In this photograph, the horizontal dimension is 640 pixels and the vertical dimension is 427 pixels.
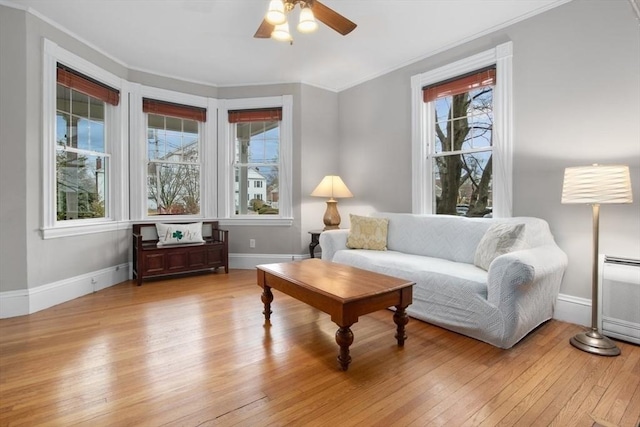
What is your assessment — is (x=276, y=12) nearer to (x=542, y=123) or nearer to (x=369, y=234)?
(x=369, y=234)

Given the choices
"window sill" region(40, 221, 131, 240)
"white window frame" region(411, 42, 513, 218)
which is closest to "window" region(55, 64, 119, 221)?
"window sill" region(40, 221, 131, 240)

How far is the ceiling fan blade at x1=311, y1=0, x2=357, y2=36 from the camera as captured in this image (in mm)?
2251

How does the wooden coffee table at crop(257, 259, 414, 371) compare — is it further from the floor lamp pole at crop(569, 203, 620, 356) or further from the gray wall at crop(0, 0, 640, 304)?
the gray wall at crop(0, 0, 640, 304)

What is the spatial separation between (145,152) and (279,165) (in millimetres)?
1775

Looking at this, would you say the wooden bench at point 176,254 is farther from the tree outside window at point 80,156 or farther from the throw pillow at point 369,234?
the throw pillow at point 369,234

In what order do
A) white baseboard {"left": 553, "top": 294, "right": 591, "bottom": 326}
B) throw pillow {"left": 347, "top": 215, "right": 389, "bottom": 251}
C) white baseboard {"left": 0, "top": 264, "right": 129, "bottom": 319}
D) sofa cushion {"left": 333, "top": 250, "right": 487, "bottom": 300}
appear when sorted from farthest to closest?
throw pillow {"left": 347, "top": 215, "right": 389, "bottom": 251}
white baseboard {"left": 0, "top": 264, "right": 129, "bottom": 319}
white baseboard {"left": 553, "top": 294, "right": 591, "bottom": 326}
sofa cushion {"left": 333, "top": 250, "right": 487, "bottom": 300}

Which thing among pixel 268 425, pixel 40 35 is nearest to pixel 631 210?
pixel 268 425

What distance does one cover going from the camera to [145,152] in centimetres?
424

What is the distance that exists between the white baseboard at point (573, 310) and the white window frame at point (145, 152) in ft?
13.5

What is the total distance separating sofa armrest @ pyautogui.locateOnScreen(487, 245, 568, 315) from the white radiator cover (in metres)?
0.31

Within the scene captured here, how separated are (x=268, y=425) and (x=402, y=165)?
10.7ft

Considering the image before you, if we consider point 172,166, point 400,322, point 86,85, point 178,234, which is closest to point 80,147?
point 86,85

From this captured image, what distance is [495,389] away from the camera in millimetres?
1732

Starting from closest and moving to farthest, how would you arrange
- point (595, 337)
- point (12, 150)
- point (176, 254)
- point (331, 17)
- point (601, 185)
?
point (601, 185)
point (595, 337)
point (331, 17)
point (12, 150)
point (176, 254)
